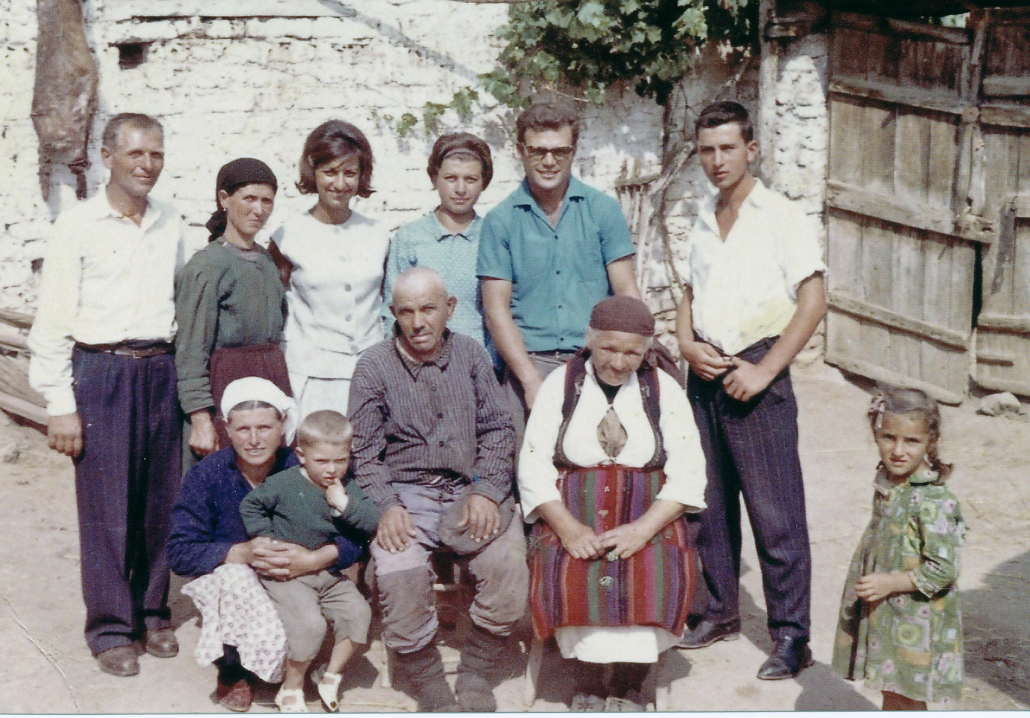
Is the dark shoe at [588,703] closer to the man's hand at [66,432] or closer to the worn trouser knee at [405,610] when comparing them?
the worn trouser knee at [405,610]

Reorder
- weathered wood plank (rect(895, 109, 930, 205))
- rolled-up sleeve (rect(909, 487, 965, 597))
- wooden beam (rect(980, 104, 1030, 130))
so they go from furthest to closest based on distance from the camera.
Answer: weathered wood plank (rect(895, 109, 930, 205)) < wooden beam (rect(980, 104, 1030, 130)) < rolled-up sleeve (rect(909, 487, 965, 597))

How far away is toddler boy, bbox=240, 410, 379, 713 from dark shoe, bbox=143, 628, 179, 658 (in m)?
0.58

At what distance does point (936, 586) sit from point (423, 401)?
1.73 metres

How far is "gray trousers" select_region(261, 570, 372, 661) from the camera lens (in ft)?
11.8

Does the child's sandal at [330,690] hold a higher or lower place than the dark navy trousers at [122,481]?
lower

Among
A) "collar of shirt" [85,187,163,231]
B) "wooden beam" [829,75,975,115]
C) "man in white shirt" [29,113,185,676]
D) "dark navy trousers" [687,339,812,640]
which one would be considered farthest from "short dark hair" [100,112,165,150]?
"wooden beam" [829,75,975,115]

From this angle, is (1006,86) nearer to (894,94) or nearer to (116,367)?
(894,94)

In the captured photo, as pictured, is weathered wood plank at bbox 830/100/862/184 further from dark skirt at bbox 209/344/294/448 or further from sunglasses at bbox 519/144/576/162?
dark skirt at bbox 209/344/294/448

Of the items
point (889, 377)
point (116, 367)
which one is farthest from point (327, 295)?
point (889, 377)

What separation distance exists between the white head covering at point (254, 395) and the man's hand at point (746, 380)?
1.48 meters

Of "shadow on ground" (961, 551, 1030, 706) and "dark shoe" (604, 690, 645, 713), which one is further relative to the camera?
"shadow on ground" (961, 551, 1030, 706)

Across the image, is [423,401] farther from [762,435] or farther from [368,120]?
[368,120]

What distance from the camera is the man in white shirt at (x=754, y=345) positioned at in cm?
375

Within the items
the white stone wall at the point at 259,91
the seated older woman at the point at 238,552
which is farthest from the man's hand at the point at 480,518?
the white stone wall at the point at 259,91
